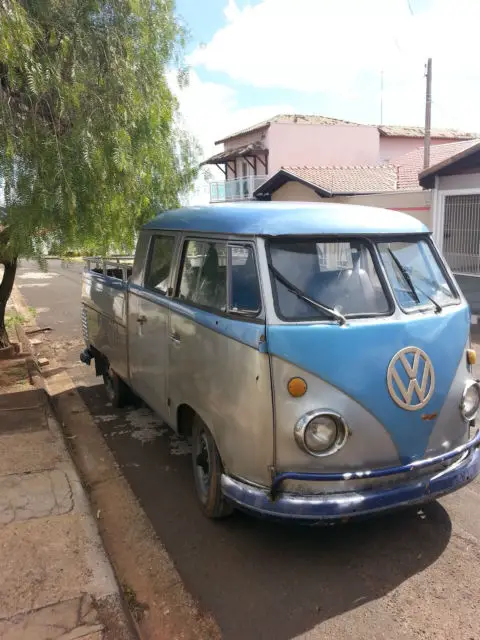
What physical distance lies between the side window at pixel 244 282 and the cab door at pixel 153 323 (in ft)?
3.11

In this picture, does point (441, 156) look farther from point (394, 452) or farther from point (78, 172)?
point (394, 452)

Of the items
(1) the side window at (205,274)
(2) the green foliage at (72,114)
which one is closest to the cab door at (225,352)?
(1) the side window at (205,274)

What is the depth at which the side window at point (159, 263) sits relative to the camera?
4336mm

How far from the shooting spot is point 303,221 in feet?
10.8

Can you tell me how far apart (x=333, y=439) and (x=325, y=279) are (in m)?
0.96

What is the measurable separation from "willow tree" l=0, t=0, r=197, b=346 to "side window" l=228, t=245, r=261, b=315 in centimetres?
234

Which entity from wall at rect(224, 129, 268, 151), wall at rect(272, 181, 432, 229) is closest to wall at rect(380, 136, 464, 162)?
wall at rect(224, 129, 268, 151)

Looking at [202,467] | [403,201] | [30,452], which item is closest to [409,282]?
[202,467]

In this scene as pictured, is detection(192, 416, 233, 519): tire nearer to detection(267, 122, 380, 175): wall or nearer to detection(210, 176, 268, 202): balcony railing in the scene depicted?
detection(210, 176, 268, 202): balcony railing

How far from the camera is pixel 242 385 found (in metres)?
3.07

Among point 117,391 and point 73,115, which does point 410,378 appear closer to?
point 117,391

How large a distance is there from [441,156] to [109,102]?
17.3 metres

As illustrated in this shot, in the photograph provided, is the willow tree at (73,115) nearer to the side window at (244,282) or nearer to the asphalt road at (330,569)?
the side window at (244,282)

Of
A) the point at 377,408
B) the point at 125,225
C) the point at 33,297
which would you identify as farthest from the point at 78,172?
the point at 33,297
